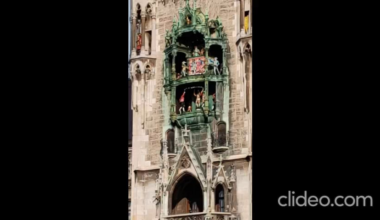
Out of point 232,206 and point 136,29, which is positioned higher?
point 136,29

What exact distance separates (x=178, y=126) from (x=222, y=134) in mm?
1170

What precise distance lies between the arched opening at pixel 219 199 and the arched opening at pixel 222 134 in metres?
0.97

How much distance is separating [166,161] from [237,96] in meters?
2.30

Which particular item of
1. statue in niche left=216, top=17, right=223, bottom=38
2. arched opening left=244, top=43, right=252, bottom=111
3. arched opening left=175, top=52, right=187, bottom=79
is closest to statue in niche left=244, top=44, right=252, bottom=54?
arched opening left=244, top=43, right=252, bottom=111

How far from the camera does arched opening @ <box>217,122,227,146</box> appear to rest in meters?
25.5

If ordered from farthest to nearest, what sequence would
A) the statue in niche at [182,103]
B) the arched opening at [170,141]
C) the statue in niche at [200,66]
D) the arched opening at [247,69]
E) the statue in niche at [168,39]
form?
the statue in niche at [168,39]
the arched opening at [170,141]
the statue in niche at [182,103]
the statue in niche at [200,66]
the arched opening at [247,69]

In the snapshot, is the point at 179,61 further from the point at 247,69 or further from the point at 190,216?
the point at 190,216

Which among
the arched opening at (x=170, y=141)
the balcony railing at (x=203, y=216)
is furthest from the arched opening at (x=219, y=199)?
the arched opening at (x=170, y=141)

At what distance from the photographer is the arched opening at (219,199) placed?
83.2ft

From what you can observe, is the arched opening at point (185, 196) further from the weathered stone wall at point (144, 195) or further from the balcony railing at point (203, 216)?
the weathered stone wall at point (144, 195)

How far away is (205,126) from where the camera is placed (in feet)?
84.5

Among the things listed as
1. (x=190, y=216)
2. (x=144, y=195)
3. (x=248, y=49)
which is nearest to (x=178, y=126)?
(x=144, y=195)
